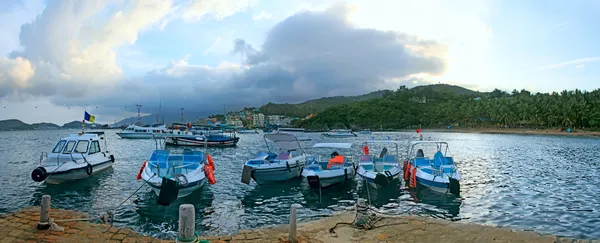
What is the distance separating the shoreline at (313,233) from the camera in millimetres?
10250

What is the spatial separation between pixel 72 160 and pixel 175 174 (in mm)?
9952

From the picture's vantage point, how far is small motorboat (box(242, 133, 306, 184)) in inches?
893

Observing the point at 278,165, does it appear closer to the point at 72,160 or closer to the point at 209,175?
the point at 209,175

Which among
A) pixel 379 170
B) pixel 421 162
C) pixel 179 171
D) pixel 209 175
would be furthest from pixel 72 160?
pixel 421 162

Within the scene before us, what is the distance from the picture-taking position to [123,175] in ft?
92.8

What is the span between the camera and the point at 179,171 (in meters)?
20.3

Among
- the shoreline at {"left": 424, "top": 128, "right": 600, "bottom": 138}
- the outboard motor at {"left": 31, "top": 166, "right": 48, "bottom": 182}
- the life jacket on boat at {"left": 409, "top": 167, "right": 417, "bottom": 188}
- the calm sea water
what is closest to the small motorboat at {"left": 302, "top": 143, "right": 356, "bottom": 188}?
the calm sea water

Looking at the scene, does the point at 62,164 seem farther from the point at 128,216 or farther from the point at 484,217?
the point at 484,217

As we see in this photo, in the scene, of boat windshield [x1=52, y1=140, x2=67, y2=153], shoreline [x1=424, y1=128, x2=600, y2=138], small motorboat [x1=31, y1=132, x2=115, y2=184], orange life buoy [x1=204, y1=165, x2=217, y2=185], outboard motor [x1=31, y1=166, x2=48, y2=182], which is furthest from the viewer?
shoreline [x1=424, y1=128, x2=600, y2=138]

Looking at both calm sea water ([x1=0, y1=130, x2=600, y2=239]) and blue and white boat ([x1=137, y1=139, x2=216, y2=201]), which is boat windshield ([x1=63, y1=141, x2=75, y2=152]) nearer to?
calm sea water ([x1=0, y1=130, x2=600, y2=239])

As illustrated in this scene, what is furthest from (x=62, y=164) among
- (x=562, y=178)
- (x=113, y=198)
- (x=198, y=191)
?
(x=562, y=178)

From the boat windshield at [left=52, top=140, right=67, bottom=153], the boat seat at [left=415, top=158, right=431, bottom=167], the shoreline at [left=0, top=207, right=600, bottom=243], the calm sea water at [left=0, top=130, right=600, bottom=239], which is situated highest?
the boat windshield at [left=52, top=140, right=67, bottom=153]

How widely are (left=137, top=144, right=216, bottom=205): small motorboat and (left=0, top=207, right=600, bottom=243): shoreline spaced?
402 cm

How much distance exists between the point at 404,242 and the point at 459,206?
29.5 ft
